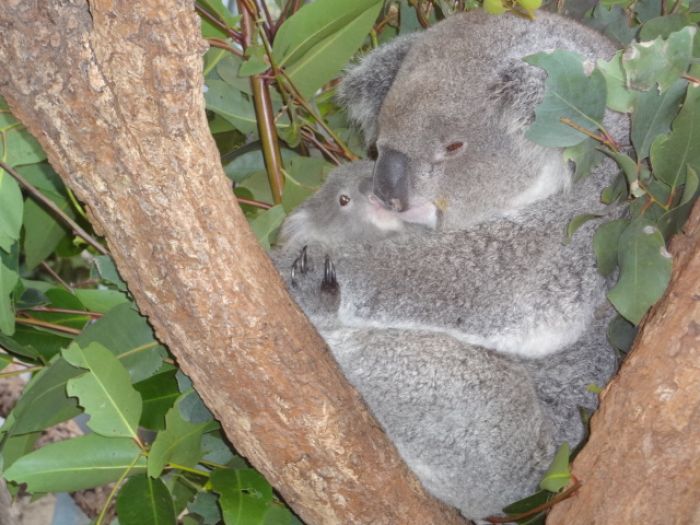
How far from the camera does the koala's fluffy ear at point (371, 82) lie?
2676 millimetres

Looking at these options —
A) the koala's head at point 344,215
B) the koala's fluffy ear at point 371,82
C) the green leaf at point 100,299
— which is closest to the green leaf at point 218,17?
the koala's fluffy ear at point 371,82

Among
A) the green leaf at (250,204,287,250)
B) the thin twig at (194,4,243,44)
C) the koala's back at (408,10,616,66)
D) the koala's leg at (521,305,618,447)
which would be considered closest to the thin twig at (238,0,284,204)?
the thin twig at (194,4,243,44)

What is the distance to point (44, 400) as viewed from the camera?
2.15m

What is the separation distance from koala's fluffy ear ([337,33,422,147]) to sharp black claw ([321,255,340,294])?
78cm

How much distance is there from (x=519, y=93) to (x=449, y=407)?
0.87m

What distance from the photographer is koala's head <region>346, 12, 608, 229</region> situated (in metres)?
2.31

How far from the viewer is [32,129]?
1.61 m

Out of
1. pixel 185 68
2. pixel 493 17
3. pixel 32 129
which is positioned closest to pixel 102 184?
pixel 32 129

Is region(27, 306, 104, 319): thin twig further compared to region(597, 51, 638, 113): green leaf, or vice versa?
region(27, 306, 104, 319): thin twig

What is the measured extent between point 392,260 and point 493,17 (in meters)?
0.81

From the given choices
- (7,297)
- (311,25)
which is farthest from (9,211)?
(311,25)

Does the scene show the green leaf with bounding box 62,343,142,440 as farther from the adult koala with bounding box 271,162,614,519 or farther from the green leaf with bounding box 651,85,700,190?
the green leaf with bounding box 651,85,700,190

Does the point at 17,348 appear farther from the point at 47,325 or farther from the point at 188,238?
the point at 188,238

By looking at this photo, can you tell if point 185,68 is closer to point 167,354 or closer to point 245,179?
point 167,354
